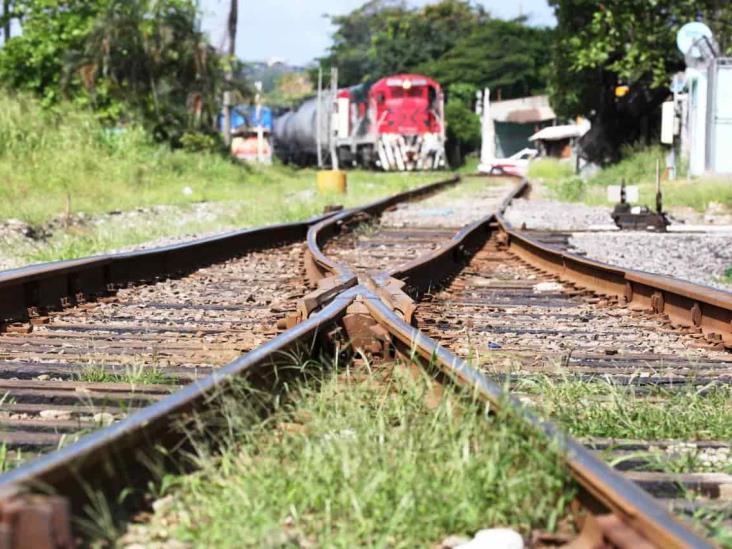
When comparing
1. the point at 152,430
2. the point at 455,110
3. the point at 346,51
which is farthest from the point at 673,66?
the point at 346,51

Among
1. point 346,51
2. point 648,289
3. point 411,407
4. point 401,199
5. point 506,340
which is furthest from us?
point 346,51

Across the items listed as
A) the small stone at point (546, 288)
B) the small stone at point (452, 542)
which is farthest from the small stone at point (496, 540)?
the small stone at point (546, 288)

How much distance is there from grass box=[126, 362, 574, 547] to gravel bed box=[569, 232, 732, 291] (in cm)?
490

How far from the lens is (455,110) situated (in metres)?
58.7

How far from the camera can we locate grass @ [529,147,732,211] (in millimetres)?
16906

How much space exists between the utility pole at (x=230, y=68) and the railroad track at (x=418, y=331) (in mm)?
18884

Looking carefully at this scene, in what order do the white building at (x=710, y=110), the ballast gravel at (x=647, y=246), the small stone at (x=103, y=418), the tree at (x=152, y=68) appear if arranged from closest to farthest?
1. the small stone at (x=103, y=418)
2. the ballast gravel at (x=647, y=246)
3. the white building at (x=710, y=110)
4. the tree at (x=152, y=68)

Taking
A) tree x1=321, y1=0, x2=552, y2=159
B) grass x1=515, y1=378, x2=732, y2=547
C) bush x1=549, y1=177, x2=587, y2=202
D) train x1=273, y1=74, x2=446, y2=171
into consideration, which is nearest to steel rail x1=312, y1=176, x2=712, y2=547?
grass x1=515, y1=378, x2=732, y2=547

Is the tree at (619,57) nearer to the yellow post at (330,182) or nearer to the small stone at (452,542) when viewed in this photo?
the yellow post at (330,182)

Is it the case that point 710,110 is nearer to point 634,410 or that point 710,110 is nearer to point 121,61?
point 121,61

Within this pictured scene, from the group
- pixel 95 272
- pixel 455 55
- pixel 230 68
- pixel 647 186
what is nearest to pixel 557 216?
pixel 647 186

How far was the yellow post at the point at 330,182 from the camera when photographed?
20.3 metres

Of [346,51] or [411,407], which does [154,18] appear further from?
[346,51]

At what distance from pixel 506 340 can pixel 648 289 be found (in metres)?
1.50
